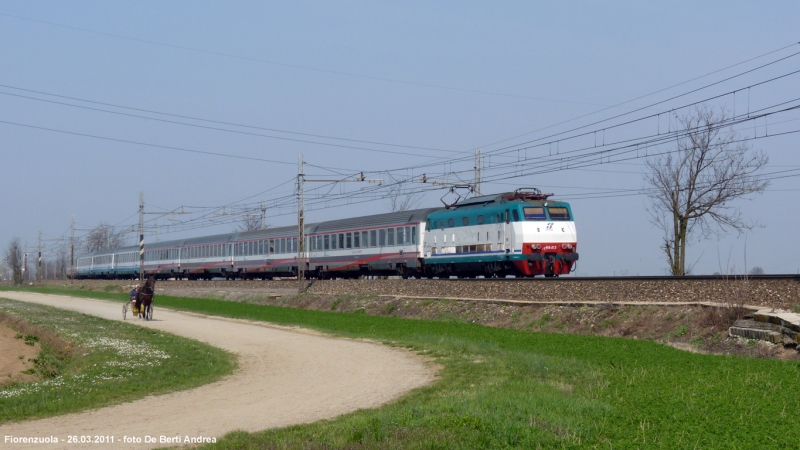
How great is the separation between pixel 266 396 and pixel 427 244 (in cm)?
2745

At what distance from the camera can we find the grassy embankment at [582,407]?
9102 mm

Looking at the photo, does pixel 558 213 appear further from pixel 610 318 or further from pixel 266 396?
pixel 266 396

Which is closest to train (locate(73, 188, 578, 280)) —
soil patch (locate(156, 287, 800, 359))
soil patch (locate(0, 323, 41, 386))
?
soil patch (locate(156, 287, 800, 359))

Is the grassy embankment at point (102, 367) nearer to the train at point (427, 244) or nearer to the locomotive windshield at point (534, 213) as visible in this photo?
the train at point (427, 244)

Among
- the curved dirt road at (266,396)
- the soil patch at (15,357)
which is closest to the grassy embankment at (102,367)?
the soil patch at (15,357)

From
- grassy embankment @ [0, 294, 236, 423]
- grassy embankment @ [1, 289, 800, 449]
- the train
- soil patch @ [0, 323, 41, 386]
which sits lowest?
soil patch @ [0, 323, 41, 386]

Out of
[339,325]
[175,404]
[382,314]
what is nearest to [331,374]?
[175,404]

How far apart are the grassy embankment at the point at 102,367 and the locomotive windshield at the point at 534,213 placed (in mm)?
15019

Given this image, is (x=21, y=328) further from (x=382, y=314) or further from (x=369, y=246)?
(x=369, y=246)

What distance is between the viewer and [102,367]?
675 inches

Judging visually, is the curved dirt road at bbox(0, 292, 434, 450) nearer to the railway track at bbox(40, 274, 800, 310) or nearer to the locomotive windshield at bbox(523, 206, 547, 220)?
the railway track at bbox(40, 274, 800, 310)

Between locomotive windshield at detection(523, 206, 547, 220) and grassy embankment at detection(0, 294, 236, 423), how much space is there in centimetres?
1502

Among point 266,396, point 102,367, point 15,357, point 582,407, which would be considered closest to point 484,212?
point 15,357

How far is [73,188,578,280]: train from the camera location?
3344cm
